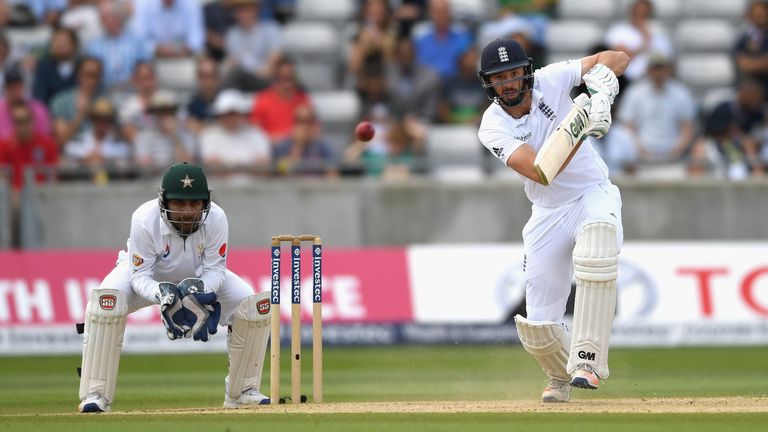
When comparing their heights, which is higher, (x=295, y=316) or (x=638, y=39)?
(x=638, y=39)

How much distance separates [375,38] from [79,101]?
316 cm

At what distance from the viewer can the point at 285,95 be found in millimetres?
14477

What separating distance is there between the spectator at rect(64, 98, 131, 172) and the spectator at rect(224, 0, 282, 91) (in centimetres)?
141

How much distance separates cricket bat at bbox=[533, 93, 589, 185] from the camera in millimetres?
7461

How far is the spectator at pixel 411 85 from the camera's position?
14.7m

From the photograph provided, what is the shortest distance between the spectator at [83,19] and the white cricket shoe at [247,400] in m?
7.89

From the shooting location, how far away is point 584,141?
25.8ft

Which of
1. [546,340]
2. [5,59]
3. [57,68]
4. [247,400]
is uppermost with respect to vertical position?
[5,59]

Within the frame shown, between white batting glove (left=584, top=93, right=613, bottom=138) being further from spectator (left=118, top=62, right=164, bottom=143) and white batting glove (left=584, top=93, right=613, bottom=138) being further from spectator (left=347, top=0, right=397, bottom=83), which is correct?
spectator (left=118, top=62, right=164, bottom=143)

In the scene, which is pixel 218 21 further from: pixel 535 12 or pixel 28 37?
pixel 535 12

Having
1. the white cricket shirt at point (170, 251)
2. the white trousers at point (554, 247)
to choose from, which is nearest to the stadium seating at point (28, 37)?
the white cricket shirt at point (170, 251)

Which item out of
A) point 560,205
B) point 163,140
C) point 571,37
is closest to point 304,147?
point 163,140

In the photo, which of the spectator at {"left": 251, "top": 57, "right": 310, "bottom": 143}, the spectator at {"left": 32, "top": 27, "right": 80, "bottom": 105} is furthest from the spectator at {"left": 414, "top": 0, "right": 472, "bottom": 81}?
the spectator at {"left": 32, "top": 27, "right": 80, "bottom": 105}

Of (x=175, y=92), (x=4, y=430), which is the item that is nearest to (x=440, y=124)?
(x=175, y=92)
